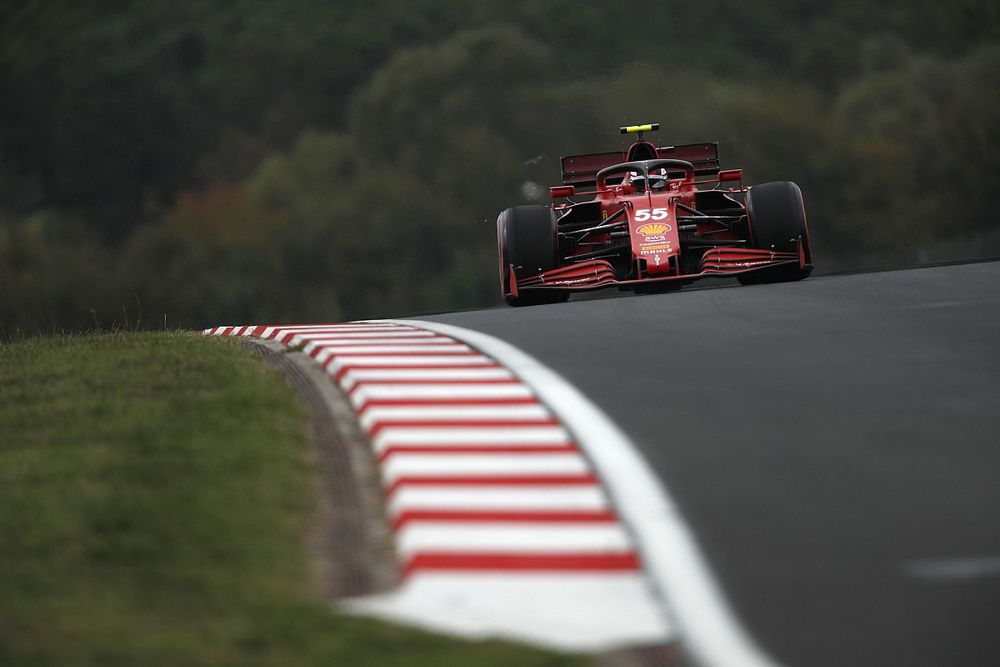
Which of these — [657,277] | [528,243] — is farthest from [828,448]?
[528,243]

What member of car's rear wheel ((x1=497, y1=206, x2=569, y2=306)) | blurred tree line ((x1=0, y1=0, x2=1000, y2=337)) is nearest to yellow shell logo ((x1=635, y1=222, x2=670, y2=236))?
car's rear wheel ((x1=497, y1=206, x2=569, y2=306))

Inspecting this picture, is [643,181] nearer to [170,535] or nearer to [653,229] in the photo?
[653,229]

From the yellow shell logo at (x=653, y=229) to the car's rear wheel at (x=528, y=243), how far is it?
82cm

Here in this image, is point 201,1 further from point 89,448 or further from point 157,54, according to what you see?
point 89,448

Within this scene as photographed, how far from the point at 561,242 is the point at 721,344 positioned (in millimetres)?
6015

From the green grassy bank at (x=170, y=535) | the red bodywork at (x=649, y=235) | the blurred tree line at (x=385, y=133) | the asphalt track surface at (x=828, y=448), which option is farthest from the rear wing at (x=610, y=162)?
the blurred tree line at (x=385, y=133)

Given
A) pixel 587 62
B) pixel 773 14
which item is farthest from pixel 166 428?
pixel 773 14

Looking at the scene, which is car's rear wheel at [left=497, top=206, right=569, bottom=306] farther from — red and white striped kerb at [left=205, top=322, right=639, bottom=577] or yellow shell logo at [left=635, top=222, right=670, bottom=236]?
red and white striped kerb at [left=205, top=322, right=639, bottom=577]

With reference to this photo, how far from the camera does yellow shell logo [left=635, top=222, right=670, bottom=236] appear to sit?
45.1 ft

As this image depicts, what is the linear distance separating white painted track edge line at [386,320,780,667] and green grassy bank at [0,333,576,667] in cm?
52

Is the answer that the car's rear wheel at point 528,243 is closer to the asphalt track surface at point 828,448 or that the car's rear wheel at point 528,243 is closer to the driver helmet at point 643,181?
the driver helmet at point 643,181

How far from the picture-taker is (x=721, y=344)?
914 cm

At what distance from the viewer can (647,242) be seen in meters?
13.7

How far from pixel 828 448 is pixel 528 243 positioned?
7766mm
